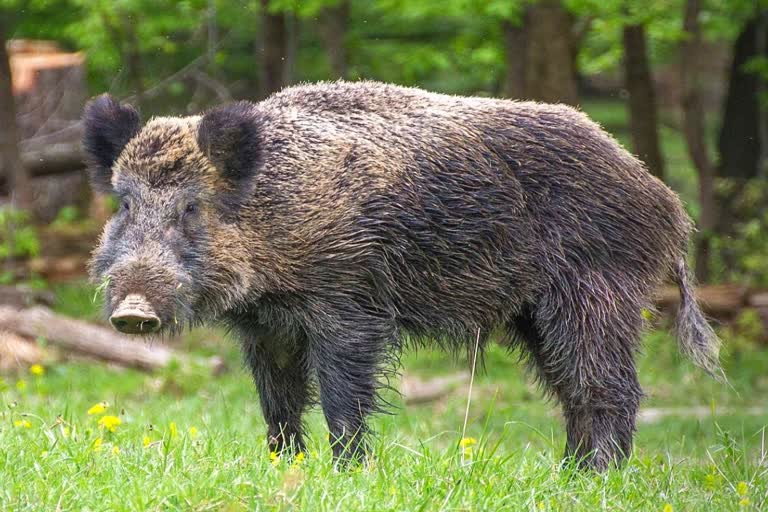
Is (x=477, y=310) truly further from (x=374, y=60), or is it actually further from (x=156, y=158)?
(x=374, y=60)

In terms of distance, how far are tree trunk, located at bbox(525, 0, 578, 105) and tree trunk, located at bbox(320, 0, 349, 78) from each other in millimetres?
2756

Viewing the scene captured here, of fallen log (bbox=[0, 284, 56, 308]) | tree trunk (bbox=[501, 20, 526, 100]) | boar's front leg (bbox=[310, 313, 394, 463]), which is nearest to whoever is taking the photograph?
boar's front leg (bbox=[310, 313, 394, 463])

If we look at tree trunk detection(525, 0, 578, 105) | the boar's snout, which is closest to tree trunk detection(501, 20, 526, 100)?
tree trunk detection(525, 0, 578, 105)

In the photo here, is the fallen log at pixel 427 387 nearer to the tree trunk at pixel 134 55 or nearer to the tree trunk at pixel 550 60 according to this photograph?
the tree trunk at pixel 550 60

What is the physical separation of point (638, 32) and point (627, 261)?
7.88m

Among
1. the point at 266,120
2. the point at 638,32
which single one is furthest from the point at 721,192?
the point at 266,120

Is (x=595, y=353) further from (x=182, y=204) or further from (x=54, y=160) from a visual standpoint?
(x=54, y=160)

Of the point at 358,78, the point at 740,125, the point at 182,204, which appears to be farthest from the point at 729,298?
the point at 182,204

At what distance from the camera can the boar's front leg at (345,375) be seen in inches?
225

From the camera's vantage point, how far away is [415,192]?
19.9ft

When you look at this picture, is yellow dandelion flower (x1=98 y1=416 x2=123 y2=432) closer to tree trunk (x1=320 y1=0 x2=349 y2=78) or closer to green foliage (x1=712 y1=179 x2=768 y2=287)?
tree trunk (x1=320 y1=0 x2=349 y2=78)

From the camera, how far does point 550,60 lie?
11.9 meters

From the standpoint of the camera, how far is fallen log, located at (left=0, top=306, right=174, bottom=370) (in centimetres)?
1099

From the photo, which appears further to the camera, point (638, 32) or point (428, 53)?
point (428, 53)
